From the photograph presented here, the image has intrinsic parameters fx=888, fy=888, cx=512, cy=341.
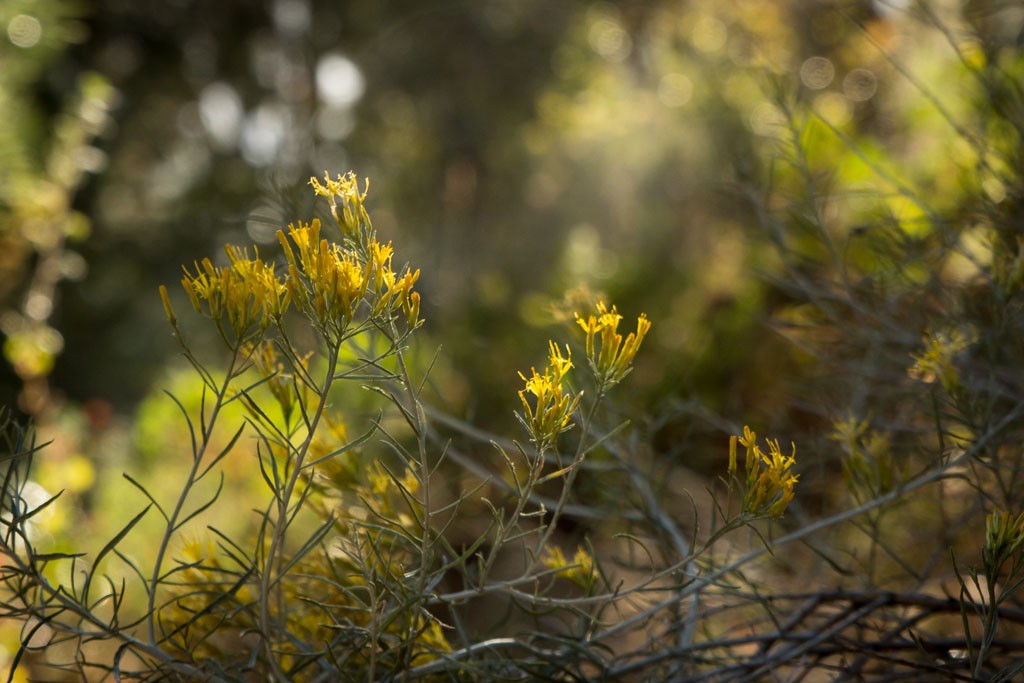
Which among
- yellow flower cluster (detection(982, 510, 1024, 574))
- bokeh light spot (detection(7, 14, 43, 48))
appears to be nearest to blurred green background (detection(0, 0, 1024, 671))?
bokeh light spot (detection(7, 14, 43, 48))

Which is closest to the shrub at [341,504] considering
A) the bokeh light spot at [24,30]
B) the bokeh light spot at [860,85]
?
the bokeh light spot at [24,30]

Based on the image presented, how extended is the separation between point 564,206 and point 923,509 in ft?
5.54

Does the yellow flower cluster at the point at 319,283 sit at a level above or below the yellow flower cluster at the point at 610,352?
below

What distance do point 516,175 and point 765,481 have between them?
2610 mm

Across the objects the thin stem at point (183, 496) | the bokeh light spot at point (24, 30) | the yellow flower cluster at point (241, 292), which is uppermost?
the yellow flower cluster at point (241, 292)

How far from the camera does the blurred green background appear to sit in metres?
1.08

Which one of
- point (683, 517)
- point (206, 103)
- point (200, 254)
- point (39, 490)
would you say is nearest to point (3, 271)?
point (39, 490)

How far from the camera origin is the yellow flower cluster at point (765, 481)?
1.52ft

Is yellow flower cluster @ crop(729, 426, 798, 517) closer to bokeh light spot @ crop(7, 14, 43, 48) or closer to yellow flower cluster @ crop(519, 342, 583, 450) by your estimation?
yellow flower cluster @ crop(519, 342, 583, 450)

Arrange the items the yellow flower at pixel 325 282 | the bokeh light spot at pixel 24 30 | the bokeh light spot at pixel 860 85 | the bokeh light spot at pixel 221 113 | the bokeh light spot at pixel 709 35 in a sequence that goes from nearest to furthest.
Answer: the yellow flower at pixel 325 282, the bokeh light spot at pixel 24 30, the bokeh light spot at pixel 709 35, the bokeh light spot at pixel 860 85, the bokeh light spot at pixel 221 113

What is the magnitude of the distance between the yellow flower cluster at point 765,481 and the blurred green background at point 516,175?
11.6 inches

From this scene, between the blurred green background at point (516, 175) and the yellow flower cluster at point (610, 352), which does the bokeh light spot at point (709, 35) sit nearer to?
the blurred green background at point (516, 175)

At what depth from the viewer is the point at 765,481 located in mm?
471

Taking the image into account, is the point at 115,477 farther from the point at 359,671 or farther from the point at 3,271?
the point at 359,671
